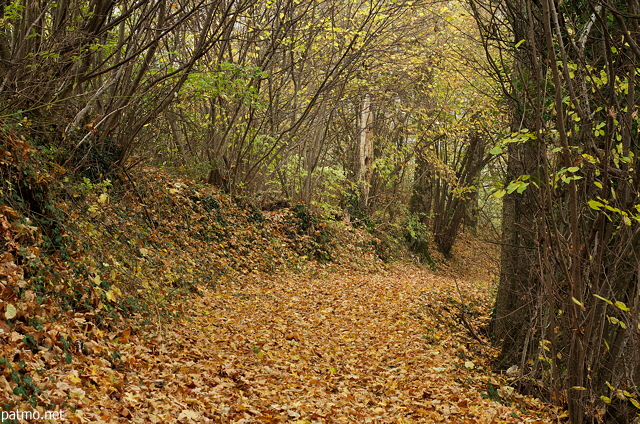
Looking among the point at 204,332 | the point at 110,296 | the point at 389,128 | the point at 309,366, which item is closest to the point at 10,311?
the point at 110,296

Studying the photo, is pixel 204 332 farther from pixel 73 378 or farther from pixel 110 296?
pixel 73 378

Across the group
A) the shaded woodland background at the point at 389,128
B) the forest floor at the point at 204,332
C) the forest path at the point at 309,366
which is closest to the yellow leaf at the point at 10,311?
the forest floor at the point at 204,332

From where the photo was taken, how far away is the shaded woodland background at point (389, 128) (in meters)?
4.41

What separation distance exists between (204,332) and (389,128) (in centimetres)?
1465

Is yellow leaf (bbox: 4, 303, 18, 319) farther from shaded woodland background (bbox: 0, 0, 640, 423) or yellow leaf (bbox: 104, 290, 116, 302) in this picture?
yellow leaf (bbox: 104, 290, 116, 302)

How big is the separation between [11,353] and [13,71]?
3.95m

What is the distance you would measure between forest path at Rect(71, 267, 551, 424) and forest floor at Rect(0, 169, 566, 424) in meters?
0.02

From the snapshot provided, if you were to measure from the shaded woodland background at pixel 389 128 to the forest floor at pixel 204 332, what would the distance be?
43cm

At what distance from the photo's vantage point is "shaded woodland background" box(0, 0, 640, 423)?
441 cm

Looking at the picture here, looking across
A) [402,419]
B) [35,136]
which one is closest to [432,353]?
[402,419]

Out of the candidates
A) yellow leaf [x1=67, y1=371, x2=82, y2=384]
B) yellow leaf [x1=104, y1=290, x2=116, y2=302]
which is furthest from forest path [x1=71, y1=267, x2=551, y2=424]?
yellow leaf [x1=104, y1=290, x2=116, y2=302]

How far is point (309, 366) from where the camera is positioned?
6254 millimetres

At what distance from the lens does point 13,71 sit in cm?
622

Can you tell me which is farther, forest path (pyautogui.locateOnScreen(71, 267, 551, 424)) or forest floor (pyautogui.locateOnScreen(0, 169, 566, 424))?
forest path (pyautogui.locateOnScreen(71, 267, 551, 424))
